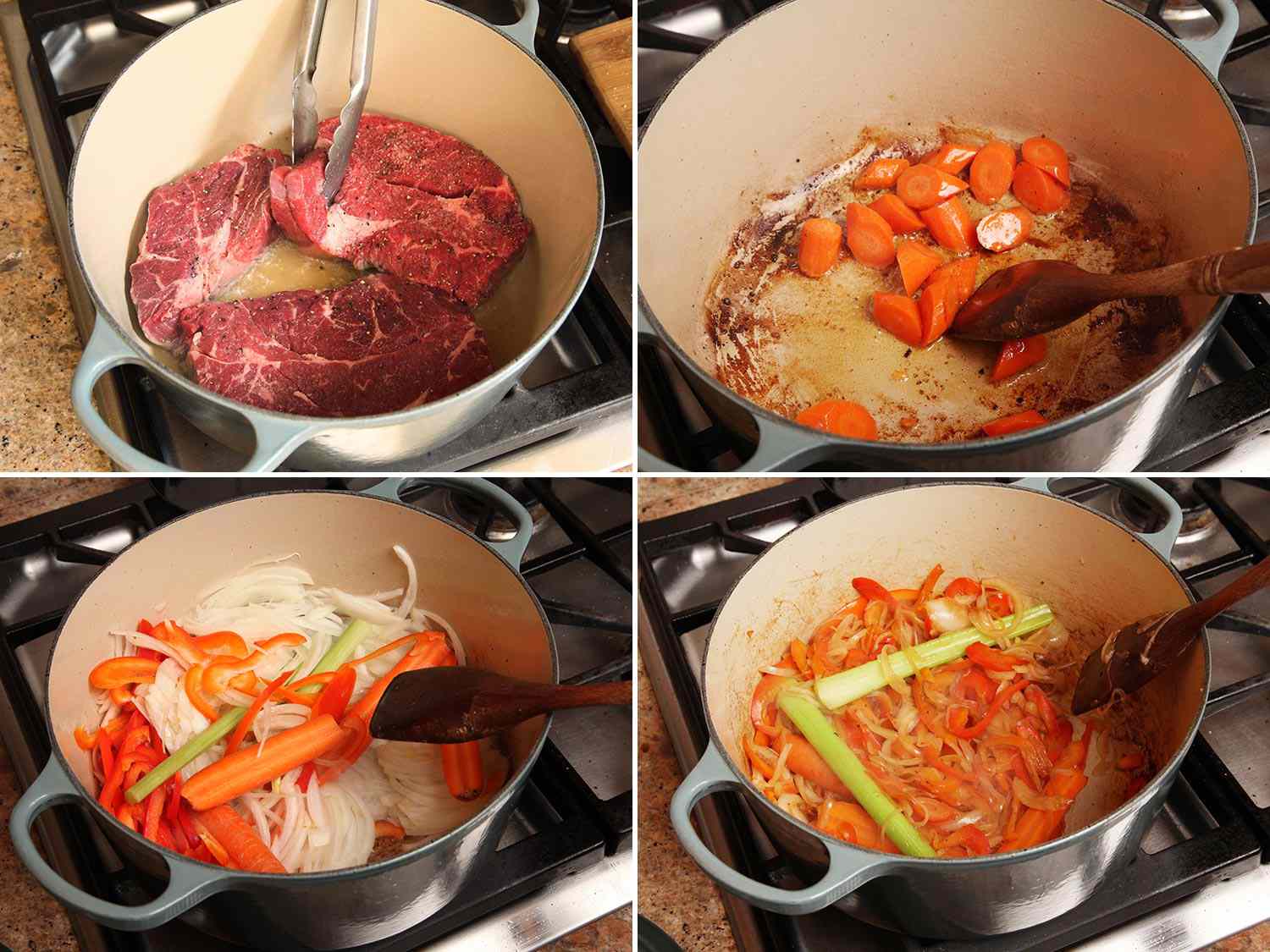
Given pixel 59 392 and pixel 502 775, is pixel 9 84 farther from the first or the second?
pixel 502 775

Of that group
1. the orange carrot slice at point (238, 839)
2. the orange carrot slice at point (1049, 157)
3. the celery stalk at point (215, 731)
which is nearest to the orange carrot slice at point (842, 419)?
the orange carrot slice at point (1049, 157)

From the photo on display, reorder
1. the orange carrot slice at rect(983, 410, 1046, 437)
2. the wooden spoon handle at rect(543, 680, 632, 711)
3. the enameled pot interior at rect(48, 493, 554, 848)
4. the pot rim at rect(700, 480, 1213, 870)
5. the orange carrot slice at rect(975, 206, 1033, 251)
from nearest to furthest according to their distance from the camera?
the pot rim at rect(700, 480, 1213, 870)
the wooden spoon handle at rect(543, 680, 632, 711)
the enameled pot interior at rect(48, 493, 554, 848)
the orange carrot slice at rect(983, 410, 1046, 437)
the orange carrot slice at rect(975, 206, 1033, 251)

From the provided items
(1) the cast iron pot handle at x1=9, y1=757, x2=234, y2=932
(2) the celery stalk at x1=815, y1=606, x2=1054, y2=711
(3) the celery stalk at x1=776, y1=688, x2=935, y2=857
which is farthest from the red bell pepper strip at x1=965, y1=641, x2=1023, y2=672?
(1) the cast iron pot handle at x1=9, y1=757, x2=234, y2=932

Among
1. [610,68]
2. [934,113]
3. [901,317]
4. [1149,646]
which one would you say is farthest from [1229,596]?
[610,68]

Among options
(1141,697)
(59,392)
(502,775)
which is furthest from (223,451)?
(1141,697)

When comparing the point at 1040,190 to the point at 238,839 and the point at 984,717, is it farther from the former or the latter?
the point at 238,839

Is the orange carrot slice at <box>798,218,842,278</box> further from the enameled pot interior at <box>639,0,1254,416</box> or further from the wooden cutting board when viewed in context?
the wooden cutting board
